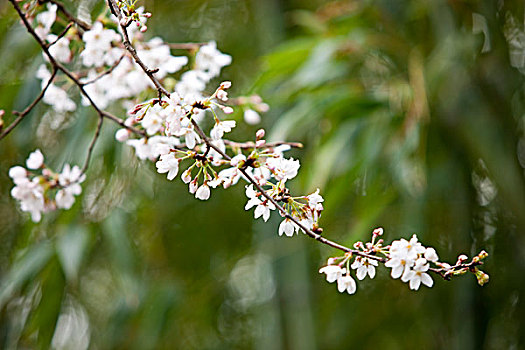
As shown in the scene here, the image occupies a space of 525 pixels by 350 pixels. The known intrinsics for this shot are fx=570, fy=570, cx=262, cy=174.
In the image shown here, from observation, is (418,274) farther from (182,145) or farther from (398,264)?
(182,145)

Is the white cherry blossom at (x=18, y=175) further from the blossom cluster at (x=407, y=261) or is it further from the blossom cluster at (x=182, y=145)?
the blossom cluster at (x=407, y=261)

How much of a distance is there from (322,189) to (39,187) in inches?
13.0

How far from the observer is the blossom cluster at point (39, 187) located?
1.60ft

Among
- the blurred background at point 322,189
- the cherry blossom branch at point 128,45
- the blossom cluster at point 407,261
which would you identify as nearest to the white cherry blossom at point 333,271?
the blossom cluster at point 407,261

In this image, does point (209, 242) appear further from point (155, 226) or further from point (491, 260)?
point (491, 260)

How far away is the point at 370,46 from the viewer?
32.8 inches

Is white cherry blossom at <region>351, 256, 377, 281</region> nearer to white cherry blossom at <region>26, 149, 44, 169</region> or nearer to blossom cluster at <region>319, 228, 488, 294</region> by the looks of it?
blossom cluster at <region>319, 228, 488, 294</region>

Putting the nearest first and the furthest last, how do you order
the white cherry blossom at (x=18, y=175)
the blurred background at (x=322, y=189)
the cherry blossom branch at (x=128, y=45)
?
the cherry blossom branch at (x=128, y=45)
the white cherry blossom at (x=18, y=175)
the blurred background at (x=322, y=189)

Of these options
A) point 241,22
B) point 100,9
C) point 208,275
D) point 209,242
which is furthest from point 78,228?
point 241,22

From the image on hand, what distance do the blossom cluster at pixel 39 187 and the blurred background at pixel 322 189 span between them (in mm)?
115

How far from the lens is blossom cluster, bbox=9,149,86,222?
489 millimetres

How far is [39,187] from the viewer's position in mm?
495

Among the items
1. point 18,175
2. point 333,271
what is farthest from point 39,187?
point 333,271

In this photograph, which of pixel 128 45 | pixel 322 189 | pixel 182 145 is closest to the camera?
pixel 128 45
